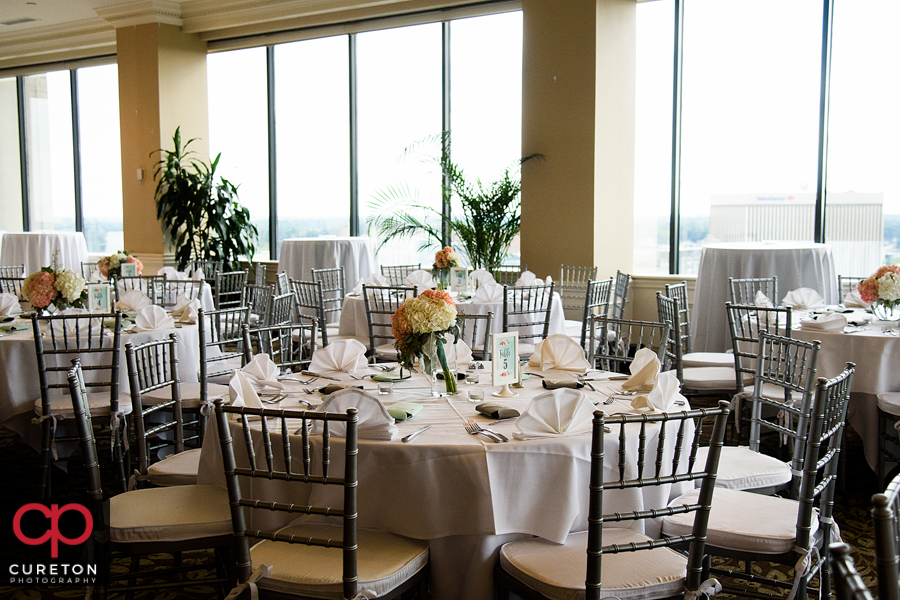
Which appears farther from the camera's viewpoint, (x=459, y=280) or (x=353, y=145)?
(x=353, y=145)

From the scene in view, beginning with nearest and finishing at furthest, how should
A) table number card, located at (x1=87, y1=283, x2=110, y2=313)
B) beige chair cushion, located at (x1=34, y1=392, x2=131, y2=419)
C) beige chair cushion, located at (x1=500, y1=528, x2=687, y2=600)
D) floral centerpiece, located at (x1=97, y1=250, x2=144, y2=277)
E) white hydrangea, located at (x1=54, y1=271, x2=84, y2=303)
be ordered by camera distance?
1. beige chair cushion, located at (x1=500, y1=528, x2=687, y2=600)
2. beige chair cushion, located at (x1=34, y1=392, x2=131, y2=419)
3. white hydrangea, located at (x1=54, y1=271, x2=84, y2=303)
4. table number card, located at (x1=87, y1=283, x2=110, y2=313)
5. floral centerpiece, located at (x1=97, y1=250, x2=144, y2=277)

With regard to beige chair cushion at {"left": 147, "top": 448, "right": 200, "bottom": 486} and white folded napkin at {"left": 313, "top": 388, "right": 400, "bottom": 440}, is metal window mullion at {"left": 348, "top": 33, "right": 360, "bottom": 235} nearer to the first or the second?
beige chair cushion at {"left": 147, "top": 448, "right": 200, "bottom": 486}

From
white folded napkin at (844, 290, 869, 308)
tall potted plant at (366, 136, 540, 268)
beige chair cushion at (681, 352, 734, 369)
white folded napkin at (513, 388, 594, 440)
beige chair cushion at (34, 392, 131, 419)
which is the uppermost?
tall potted plant at (366, 136, 540, 268)

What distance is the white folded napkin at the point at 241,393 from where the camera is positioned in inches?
97.0

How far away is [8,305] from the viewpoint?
5020 millimetres

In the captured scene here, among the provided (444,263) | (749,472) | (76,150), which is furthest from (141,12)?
(749,472)

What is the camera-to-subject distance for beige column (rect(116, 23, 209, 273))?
32.0ft

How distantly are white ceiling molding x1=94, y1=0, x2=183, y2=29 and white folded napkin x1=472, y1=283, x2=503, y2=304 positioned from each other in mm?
6876

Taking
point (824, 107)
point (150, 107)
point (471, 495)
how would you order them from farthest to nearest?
point (150, 107), point (824, 107), point (471, 495)

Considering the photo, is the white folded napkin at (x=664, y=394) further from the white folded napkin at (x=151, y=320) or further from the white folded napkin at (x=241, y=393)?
the white folded napkin at (x=151, y=320)

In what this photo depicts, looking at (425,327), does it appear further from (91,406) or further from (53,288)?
(53,288)

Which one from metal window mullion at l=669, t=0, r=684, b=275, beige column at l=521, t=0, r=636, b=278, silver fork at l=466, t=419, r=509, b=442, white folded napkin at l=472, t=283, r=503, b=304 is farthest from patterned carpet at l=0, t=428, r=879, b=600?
beige column at l=521, t=0, r=636, b=278

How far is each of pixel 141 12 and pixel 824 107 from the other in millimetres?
8285

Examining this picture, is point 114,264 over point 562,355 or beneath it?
over
